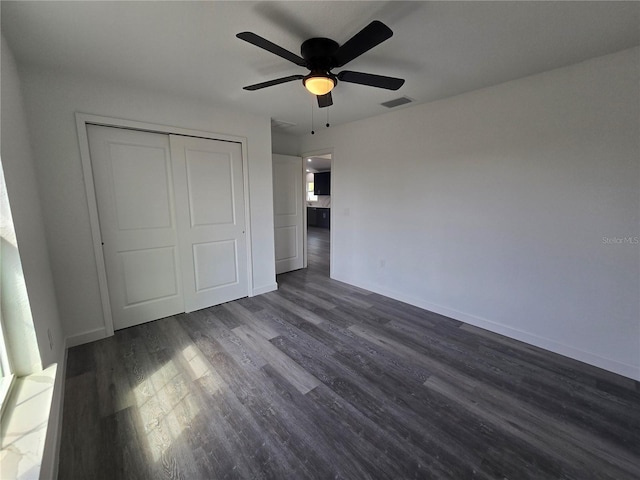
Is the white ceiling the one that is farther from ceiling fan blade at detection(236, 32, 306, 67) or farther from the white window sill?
the white window sill

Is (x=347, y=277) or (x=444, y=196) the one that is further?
Result: (x=347, y=277)

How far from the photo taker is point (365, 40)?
1471mm

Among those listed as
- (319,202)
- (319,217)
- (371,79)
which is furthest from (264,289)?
(319,202)

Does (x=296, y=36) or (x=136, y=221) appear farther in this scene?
(x=136, y=221)

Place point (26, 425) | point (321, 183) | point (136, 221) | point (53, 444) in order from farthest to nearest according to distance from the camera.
Answer: point (321, 183)
point (136, 221)
point (53, 444)
point (26, 425)

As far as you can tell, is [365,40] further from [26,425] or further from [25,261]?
[26,425]

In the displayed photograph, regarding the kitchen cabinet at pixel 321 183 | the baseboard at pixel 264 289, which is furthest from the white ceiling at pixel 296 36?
the kitchen cabinet at pixel 321 183

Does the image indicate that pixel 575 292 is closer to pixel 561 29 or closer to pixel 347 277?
pixel 561 29

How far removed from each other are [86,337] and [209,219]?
1.63 m

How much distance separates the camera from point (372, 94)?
9.07ft

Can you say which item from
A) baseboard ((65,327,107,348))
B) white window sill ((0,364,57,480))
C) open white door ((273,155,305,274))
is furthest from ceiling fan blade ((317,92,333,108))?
baseboard ((65,327,107,348))

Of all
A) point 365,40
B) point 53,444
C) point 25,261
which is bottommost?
point 53,444

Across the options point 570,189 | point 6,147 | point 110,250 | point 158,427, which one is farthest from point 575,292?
point 110,250

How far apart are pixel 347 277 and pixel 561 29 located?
11.1ft
